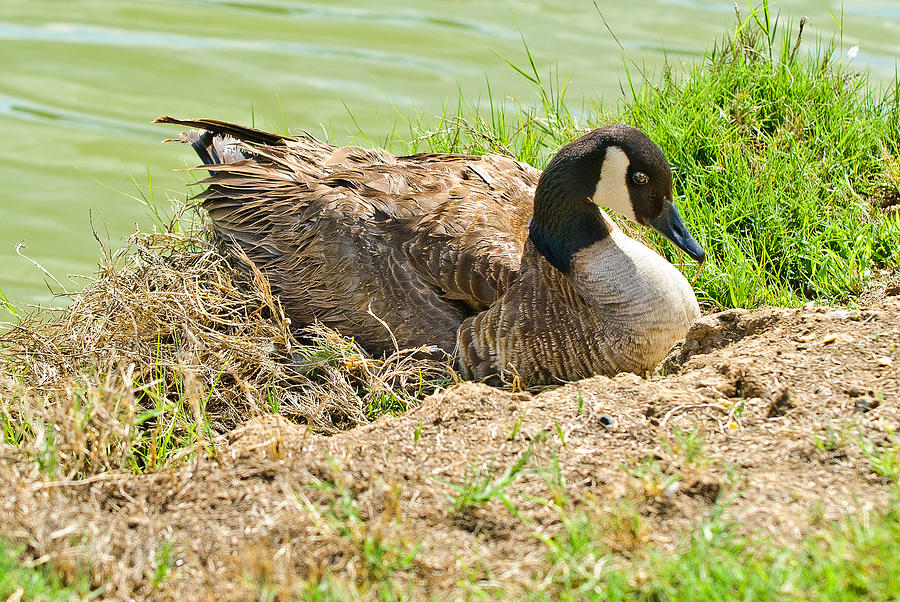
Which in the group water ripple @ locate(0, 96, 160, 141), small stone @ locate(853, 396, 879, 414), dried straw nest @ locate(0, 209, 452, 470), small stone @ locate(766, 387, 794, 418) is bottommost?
dried straw nest @ locate(0, 209, 452, 470)

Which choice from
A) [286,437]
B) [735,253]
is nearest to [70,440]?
[286,437]

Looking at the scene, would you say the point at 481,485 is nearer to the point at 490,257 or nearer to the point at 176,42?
the point at 490,257

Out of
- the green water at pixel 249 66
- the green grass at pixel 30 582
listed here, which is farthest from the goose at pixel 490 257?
the green water at pixel 249 66

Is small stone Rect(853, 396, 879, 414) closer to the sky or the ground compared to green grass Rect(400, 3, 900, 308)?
closer to the ground

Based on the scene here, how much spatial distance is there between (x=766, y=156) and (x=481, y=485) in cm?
347

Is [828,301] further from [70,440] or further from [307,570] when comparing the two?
[70,440]

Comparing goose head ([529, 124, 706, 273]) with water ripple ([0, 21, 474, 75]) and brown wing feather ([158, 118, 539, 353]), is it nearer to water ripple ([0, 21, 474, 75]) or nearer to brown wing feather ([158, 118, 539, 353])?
brown wing feather ([158, 118, 539, 353])

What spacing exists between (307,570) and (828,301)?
10.5 feet

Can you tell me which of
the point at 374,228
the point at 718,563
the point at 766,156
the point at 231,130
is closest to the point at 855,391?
the point at 718,563

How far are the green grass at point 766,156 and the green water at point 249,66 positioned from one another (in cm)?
160

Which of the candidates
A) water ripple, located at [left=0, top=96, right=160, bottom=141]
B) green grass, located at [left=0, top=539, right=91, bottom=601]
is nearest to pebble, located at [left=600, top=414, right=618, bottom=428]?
green grass, located at [left=0, top=539, right=91, bottom=601]

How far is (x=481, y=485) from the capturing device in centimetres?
313

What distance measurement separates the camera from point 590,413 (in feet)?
11.6

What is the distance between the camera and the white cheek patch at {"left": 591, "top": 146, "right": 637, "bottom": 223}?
4.48 meters
